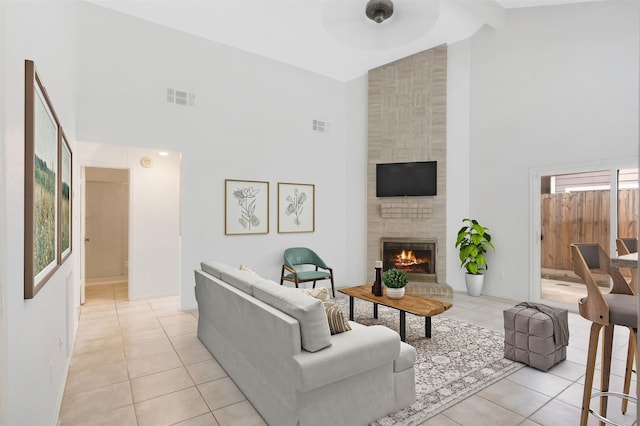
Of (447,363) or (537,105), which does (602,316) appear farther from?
(537,105)

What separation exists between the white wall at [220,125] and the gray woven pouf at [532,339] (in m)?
3.49

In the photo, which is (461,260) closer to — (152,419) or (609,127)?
(609,127)

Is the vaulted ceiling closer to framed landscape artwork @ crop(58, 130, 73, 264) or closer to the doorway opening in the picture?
framed landscape artwork @ crop(58, 130, 73, 264)

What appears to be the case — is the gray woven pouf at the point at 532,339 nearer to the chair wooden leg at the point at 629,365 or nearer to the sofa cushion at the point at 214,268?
the chair wooden leg at the point at 629,365

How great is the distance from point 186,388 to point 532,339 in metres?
2.99

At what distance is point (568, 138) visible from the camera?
15.5 ft

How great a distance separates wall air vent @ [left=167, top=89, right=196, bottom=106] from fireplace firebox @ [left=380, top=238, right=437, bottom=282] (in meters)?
3.96

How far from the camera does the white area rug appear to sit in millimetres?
2398

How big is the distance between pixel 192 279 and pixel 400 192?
3.79 meters

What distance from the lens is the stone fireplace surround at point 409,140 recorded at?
19.7ft

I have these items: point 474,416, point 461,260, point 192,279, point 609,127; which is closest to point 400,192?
point 461,260

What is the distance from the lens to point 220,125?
16.8 feet

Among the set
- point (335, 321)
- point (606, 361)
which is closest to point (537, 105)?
point (606, 361)

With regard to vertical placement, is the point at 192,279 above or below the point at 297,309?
below
